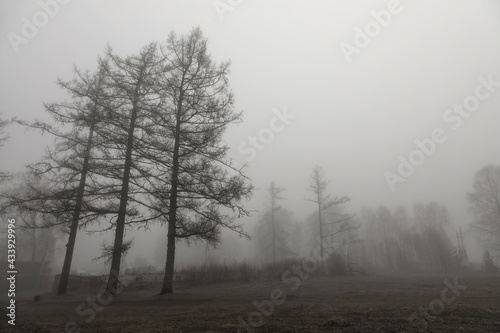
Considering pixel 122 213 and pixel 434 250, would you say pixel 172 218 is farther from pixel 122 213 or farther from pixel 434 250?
pixel 434 250

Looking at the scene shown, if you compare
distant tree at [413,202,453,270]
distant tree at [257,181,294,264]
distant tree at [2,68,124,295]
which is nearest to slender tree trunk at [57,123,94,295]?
distant tree at [2,68,124,295]

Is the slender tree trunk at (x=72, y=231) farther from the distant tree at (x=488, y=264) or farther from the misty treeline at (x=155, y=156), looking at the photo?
the distant tree at (x=488, y=264)

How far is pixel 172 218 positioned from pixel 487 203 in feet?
124

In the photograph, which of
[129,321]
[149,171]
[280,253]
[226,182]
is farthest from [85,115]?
[280,253]

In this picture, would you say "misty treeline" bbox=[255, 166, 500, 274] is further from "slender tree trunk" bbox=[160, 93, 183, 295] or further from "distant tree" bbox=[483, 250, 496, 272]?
"slender tree trunk" bbox=[160, 93, 183, 295]

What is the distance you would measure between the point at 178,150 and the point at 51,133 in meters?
6.39

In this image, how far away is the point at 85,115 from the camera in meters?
14.0

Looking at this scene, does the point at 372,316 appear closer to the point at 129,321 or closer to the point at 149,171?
the point at 129,321

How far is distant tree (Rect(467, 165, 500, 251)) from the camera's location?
3400 cm

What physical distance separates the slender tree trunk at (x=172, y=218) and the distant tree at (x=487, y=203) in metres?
36.3

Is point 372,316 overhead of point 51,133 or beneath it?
beneath

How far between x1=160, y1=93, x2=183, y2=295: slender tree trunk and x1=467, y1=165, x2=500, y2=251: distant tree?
119 ft

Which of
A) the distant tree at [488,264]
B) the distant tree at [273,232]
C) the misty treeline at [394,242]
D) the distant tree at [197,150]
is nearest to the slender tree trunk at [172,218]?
the distant tree at [197,150]

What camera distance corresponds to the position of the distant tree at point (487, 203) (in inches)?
1339
